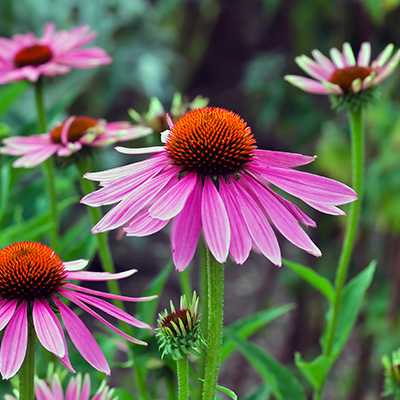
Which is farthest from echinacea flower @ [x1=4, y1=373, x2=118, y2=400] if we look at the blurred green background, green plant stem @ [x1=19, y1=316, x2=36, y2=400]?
the blurred green background

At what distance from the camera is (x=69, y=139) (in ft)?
2.33

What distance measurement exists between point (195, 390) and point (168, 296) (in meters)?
1.78

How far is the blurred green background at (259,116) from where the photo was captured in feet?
4.01

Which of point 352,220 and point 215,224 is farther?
point 352,220

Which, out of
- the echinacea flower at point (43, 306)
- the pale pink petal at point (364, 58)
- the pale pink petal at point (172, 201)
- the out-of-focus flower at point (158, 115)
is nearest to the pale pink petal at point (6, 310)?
the echinacea flower at point (43, 306)

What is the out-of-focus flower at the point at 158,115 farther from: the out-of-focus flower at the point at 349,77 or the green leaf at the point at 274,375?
the green leaf at the point at 274,375

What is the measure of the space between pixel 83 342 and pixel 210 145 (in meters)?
0.16

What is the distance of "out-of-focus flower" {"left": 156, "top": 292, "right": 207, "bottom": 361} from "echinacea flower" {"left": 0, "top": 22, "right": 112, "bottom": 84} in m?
0.48

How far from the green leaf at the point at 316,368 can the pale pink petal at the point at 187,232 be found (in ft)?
0.85

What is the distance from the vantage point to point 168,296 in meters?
2.44

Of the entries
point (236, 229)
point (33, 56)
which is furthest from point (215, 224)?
point (33, 56)

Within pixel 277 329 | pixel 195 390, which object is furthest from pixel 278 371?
pixel 277 329

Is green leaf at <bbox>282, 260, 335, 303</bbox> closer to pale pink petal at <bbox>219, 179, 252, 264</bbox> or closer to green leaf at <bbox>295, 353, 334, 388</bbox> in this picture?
green leaf at <bbox>295, 353, 334, 388</bbox>

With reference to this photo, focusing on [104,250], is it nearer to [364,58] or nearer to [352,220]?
[352,220]
